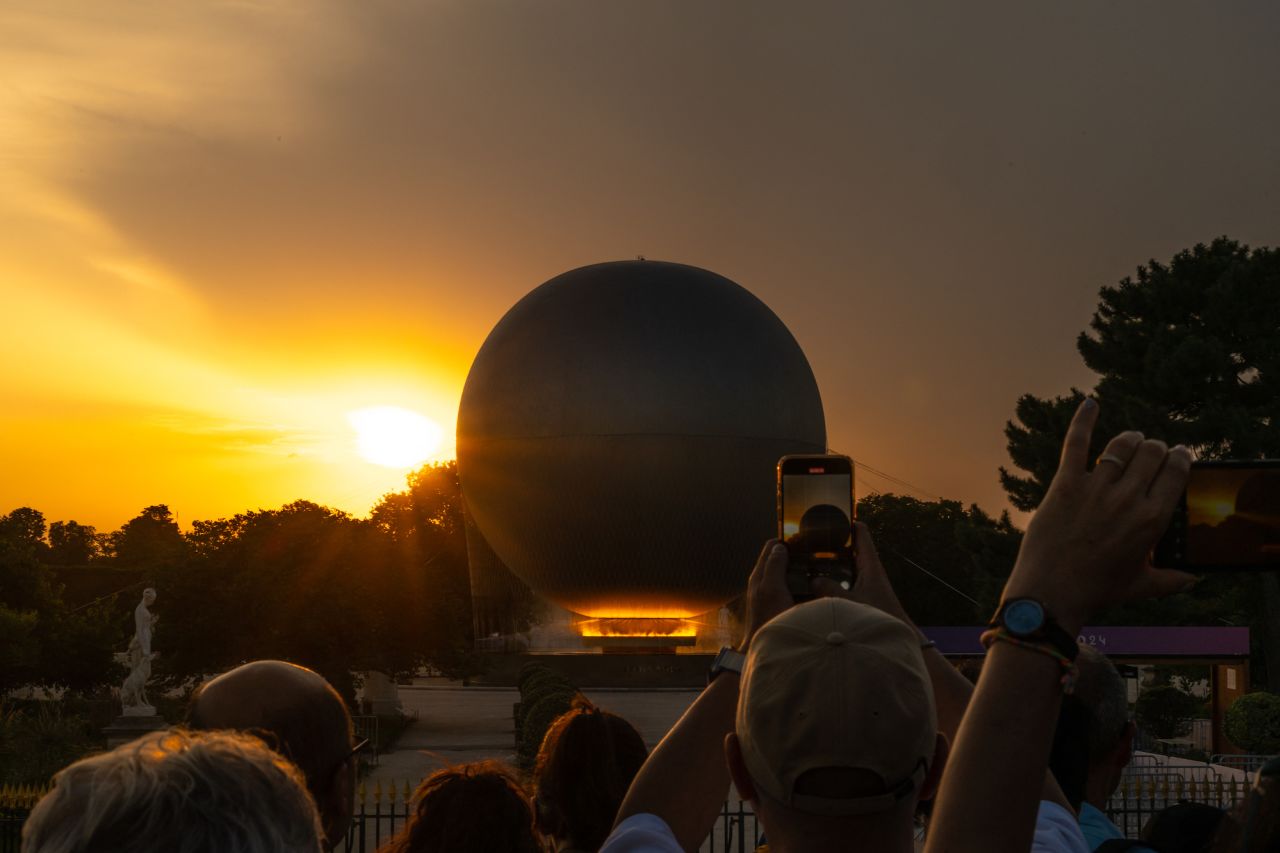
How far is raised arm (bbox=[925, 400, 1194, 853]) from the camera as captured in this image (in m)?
1.73

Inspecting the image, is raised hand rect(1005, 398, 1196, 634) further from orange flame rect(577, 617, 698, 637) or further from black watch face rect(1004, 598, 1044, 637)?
orange flame rect(577, 617, 698, 637)

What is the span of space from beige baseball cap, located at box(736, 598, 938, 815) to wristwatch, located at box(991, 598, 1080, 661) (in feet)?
0.78

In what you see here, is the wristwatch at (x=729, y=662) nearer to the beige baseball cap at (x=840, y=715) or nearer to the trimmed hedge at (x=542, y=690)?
the beige baseball cap at (x=840, y=715)

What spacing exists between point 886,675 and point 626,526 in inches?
1358

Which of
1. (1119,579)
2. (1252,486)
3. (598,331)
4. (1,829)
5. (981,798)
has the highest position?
(598,331)

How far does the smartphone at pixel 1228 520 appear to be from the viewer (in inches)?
79.6

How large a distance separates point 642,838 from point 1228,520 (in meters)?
1.18

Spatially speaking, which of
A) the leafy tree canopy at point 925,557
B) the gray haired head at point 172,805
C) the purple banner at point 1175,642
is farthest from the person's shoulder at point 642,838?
the leafy tree canopy at point 925,557

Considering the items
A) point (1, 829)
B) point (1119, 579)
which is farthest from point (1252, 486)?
point (1, 829)

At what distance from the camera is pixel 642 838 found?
2453mm

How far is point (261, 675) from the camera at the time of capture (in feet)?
9.40

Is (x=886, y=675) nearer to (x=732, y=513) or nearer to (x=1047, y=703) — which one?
(x=1047, y=703)

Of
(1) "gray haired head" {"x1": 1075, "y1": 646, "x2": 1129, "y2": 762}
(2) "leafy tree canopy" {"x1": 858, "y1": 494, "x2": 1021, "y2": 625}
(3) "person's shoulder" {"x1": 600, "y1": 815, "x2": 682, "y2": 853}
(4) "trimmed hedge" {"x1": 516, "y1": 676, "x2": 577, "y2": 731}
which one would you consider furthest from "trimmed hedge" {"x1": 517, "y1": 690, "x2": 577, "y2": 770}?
(2) "leafy tree canopy" {"x1": 858, "y1": 494, "x2": 1021, "y2": 625}

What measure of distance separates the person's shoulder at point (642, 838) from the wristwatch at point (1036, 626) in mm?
928
